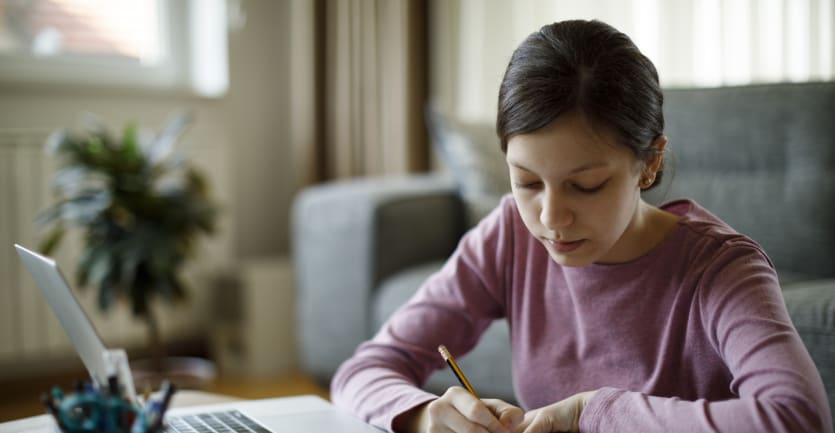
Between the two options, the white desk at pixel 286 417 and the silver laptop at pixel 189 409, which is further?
the white desk at pixel 286 417

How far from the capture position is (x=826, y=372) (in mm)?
1355

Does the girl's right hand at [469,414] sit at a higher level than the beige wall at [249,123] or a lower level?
lower

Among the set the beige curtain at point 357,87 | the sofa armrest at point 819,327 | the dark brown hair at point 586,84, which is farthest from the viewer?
the beige curtain at point 357,87

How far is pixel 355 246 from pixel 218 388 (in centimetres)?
98

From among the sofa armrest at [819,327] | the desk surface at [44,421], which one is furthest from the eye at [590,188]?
the sofa armrest at [819,327]

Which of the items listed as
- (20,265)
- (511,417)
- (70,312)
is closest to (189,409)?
(70,312)

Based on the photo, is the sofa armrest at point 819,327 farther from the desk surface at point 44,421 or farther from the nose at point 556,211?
the desk surface at point 44,421

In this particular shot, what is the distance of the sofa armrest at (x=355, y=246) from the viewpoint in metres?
2.20

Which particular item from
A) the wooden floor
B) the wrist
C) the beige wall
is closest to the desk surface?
the wrist

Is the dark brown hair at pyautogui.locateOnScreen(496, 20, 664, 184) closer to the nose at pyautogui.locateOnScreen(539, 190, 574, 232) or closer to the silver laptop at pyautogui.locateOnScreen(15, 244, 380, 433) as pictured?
the nose at pyautogui.locateOnScreen(539, 190, 574, 232)

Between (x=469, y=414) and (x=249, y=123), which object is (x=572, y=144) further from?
(x=249, y=123)

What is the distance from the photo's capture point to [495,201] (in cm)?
224

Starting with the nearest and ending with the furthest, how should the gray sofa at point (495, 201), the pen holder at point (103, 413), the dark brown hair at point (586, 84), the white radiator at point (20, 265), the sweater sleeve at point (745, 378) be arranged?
the pen holder at point (103, 413) < the sweater sleeve at point (745, 378) < the dark brown hair at point (586, 84) < the gray sofa at point (495, 201) < the white radiator at point (20, 265)

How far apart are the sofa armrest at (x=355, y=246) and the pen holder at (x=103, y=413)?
1.49 metres
